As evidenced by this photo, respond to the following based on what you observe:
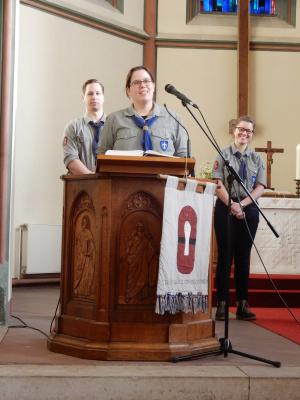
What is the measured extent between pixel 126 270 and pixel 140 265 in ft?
0.26

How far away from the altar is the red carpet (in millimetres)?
930

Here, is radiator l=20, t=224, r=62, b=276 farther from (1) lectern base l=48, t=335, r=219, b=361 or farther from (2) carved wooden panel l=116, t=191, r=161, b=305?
(2) carved wooden panel l=116, t=191, r=161, b=305

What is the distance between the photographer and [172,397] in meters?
3.28

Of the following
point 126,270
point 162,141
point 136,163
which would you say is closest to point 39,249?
point 162,141

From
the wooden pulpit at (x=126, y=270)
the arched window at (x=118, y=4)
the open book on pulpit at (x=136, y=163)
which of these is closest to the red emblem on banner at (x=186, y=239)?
the wooden pulpit at (x=126, y=270)

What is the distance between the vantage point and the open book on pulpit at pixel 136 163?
11.9 ft

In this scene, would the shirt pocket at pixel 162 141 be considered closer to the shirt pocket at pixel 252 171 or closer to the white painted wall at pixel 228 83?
the shirt pocket at pixel 252 171

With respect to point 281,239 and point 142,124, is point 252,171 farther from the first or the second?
point 281,239

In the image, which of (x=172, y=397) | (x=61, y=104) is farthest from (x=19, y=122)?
(x=172, y=397)

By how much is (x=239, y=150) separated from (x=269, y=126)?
A: 506 centimetres

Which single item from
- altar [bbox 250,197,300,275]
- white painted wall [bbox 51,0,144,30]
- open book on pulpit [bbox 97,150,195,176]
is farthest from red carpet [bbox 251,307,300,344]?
white painted wall [bbox 51,0,144,30]

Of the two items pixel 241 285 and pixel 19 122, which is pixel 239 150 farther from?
pixel 19 122

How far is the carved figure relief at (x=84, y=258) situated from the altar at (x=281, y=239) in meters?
4.01

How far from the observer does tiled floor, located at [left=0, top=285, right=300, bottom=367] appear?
144 inches
